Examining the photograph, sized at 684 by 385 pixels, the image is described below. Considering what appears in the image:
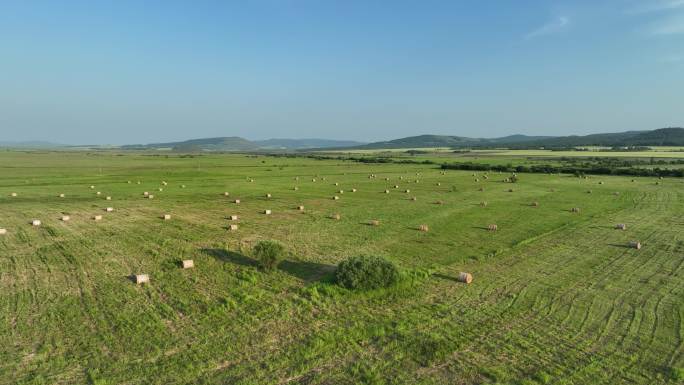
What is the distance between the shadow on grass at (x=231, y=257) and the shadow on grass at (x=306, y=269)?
1489 mm

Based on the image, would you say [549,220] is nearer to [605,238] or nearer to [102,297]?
[605,238]

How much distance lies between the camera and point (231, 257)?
2014 centimetres

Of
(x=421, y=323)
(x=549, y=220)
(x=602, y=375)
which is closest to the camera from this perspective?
(x=602, y=375)

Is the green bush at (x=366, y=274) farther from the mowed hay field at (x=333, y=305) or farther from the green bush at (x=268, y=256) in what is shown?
the green bush at (x=268, y=256)

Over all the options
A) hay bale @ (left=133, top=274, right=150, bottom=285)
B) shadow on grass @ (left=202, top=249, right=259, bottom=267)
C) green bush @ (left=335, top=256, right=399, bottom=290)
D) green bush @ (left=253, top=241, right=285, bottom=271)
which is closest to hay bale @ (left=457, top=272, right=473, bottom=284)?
green bush @ (left=335, top=256, right=399, bottom=290)

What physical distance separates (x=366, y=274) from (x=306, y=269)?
3618 mm

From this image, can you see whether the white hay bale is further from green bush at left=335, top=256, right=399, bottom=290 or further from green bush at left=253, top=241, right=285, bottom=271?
green bush at left=253, top=241, right=285, bottom=271

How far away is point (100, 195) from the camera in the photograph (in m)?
42.1

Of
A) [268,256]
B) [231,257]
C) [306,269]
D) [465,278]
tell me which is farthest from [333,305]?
[231,257]

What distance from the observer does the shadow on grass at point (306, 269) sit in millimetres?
17516

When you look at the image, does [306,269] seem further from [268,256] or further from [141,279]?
[141,279]

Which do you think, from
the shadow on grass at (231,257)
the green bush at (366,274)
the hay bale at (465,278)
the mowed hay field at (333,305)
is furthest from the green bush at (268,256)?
the hay bale at (465,278)

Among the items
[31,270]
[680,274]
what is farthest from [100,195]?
[680,274]

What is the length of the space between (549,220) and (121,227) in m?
32.0
